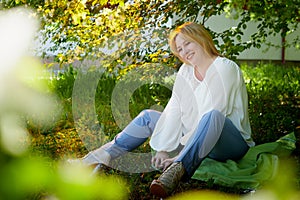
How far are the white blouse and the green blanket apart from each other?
0.49ft

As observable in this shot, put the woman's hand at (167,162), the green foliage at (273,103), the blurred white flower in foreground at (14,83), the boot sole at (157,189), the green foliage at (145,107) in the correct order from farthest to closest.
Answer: the green foliage at (273,103) < the green foliage at (145,107) < the woman's hand at (167,162) < the boot sole at (157,189) < the blurred white flower in foreground at (14,83)

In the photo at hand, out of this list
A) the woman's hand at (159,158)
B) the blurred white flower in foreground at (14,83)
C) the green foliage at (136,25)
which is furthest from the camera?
the green foliage at (136,25)

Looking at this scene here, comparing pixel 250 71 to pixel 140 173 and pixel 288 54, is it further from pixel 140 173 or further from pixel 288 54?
pixel 140 173

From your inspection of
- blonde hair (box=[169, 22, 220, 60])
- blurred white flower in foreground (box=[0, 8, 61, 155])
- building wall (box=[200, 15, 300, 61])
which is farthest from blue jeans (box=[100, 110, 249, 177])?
building wall (box=[200, 15, 300, 61])

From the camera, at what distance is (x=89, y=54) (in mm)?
6066

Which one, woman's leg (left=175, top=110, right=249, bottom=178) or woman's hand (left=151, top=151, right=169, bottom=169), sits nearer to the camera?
woman's leg (left=175, top=110, right=249, bottom=178)

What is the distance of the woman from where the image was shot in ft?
11.8

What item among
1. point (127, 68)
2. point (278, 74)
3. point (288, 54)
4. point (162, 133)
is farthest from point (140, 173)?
point (288, 54)

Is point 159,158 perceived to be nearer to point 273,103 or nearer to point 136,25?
point 136,25

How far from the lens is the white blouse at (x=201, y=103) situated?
3865mm

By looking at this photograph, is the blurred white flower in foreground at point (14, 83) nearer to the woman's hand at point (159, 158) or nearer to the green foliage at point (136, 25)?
the woman's hand at point (159, 158)

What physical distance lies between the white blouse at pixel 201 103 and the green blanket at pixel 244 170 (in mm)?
148

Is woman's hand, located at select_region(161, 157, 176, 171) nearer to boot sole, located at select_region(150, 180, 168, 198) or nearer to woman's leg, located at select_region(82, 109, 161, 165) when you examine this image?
woman's leg, located at select_region(82, 109, 161, 165)

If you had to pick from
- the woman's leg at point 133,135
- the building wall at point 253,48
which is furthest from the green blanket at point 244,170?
the building wall at point 253,48
